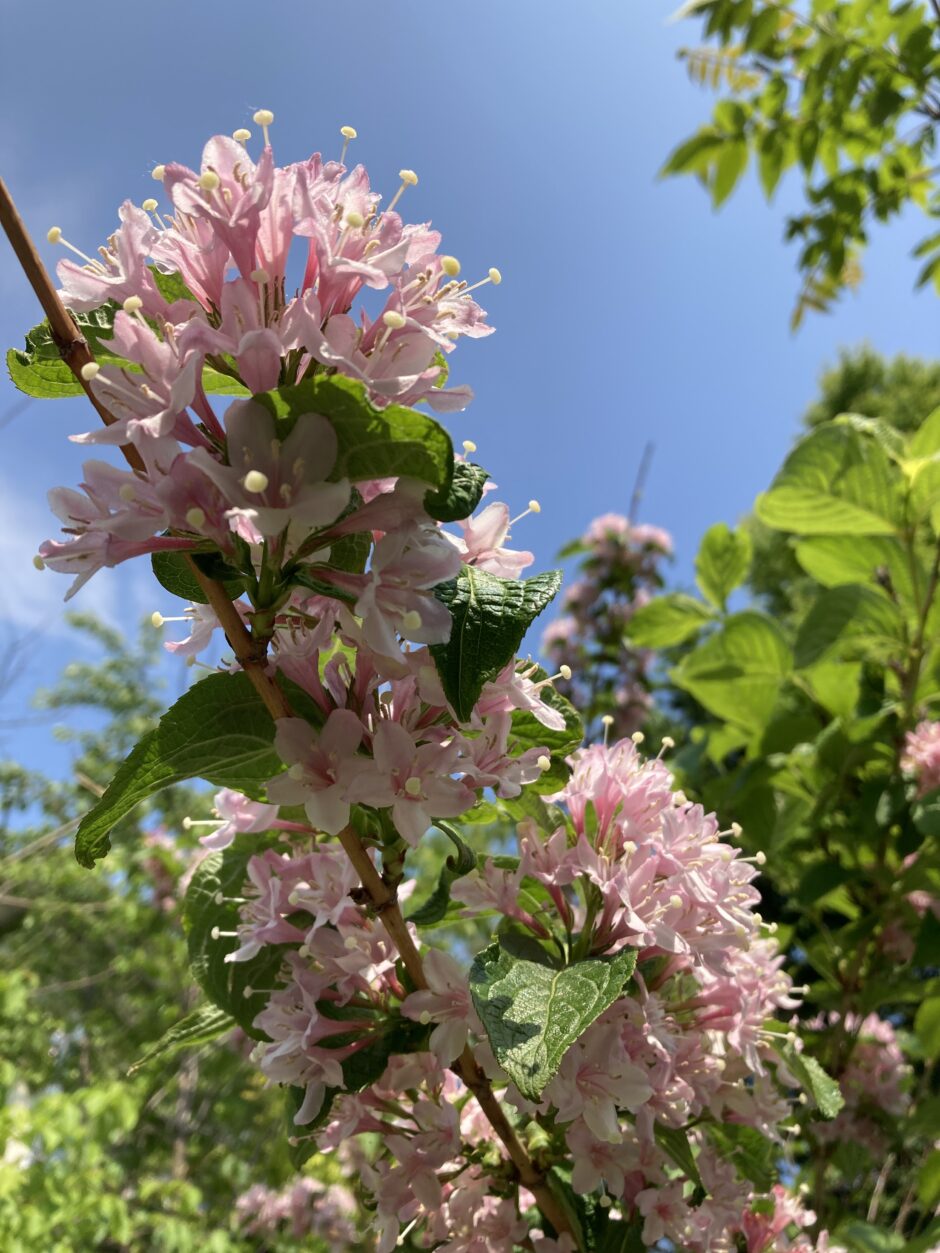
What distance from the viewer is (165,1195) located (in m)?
3.31

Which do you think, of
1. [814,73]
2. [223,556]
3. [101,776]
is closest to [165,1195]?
[223,556]

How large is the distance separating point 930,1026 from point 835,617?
32.0 inches

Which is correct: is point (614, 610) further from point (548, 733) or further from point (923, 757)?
point (548, 733)

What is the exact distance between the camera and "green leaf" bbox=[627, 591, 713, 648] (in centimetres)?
215

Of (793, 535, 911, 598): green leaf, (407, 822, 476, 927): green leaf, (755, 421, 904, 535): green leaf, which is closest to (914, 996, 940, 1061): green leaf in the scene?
(793, 535, 911, 598): green leaf

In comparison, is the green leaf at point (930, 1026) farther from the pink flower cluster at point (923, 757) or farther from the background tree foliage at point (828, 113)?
the background tree foliage at point (828, 113)

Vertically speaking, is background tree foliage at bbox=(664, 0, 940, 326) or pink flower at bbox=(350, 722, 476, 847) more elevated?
background tree foliage at bbox=(664, 0, 940, 326)

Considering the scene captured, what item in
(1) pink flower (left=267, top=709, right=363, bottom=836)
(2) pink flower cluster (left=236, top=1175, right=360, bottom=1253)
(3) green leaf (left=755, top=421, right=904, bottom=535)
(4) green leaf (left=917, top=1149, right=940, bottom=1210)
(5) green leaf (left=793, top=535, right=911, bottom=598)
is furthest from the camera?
(2) pink flower cluster (left=236, top=1175, right=360, bottom=1253)

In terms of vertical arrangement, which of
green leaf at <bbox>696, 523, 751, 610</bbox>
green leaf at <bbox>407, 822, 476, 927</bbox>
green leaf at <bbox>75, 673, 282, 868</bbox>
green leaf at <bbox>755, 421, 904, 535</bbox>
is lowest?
green leaf at <bbox>407, 822, 476, 927</bbox>

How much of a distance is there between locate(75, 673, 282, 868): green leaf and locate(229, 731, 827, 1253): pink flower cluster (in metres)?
0.15

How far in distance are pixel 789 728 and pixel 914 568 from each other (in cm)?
41

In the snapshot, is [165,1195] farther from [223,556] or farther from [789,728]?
[223,556]

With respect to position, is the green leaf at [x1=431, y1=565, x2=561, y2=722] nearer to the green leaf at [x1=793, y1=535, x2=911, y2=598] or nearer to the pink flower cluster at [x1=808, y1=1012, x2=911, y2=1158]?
the green leaf at [x1=793, y1=535, x2=911, y2=598]

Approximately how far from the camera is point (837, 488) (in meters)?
1.67
